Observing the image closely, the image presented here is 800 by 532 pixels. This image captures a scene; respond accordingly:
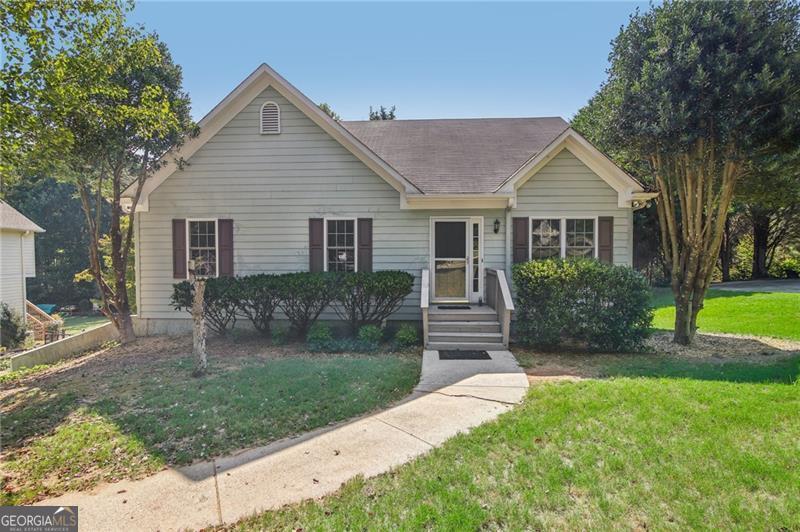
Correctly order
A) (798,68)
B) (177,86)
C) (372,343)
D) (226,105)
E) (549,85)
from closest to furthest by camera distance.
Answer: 1. (798,68)
2. (372,343)
3. (177,86)
4. (226,105)
5. (549,85)

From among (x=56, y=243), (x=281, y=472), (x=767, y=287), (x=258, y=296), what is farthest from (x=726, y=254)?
(x=56, y=243)

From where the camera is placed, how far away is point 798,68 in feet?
22.3

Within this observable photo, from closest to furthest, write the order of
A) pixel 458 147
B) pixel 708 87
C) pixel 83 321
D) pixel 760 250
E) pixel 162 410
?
pixel 162 410
pixel 708 87
pixel 458 147
pixel 83 321
pixel 760 250

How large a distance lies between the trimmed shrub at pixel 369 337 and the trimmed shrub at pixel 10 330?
504 inches

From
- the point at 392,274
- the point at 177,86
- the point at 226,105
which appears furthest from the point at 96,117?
the point at 392,274

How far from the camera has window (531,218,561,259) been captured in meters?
9.45

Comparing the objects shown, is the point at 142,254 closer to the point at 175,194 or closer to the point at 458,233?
the point at 175,194

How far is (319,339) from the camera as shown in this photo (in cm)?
813

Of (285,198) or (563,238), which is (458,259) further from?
(285,198)

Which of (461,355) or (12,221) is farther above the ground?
(12,221)

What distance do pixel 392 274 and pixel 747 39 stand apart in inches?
313

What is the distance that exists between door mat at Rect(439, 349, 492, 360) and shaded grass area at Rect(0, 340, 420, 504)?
0.76 m

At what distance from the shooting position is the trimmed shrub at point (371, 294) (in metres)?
8.34

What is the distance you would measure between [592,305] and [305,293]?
5852mm
